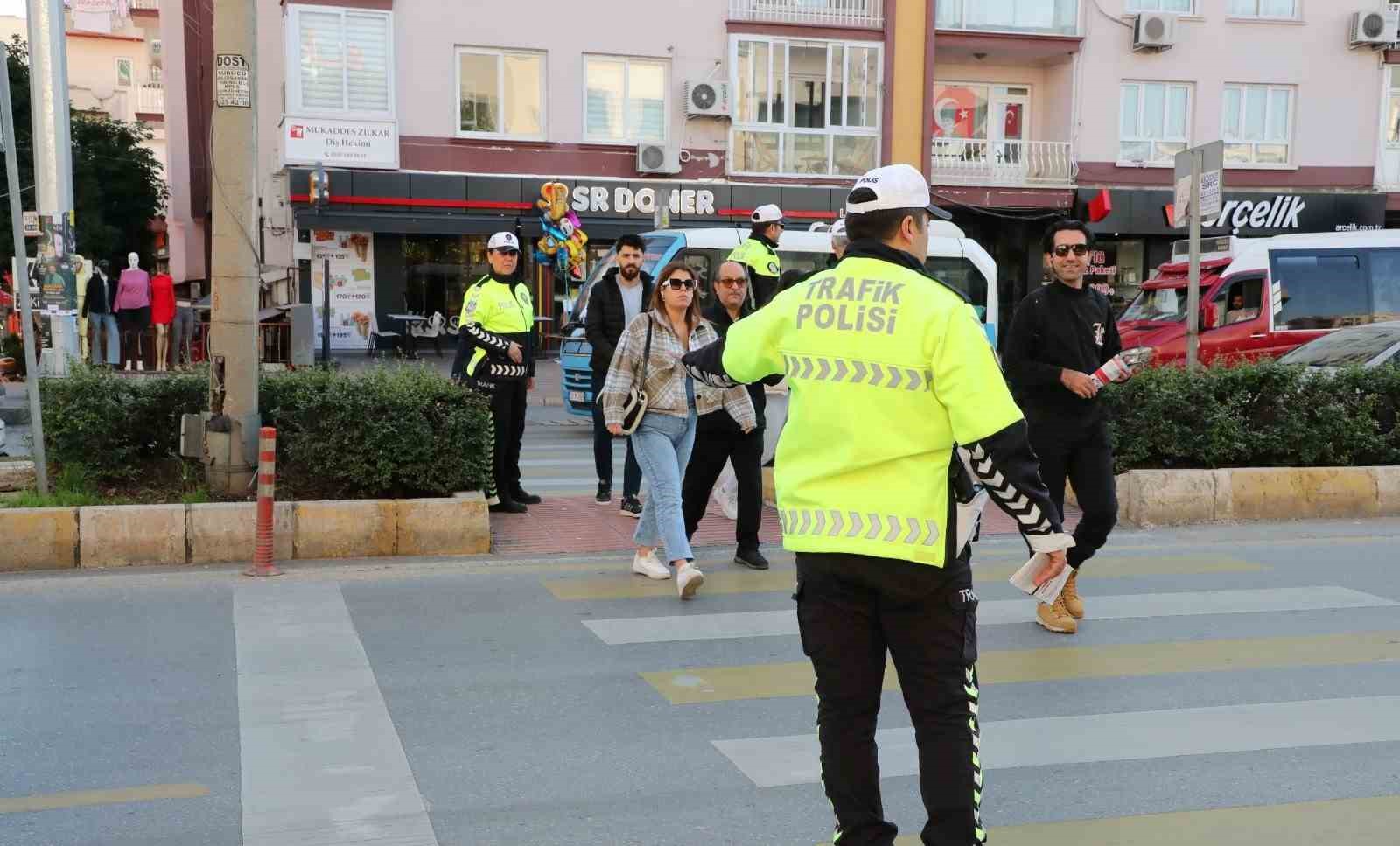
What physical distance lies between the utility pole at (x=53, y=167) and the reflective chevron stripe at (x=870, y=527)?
15339 mm

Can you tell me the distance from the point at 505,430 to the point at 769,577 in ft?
8.23

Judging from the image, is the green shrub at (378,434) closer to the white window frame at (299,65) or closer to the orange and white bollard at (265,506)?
the orange and white bollard at (265,506)

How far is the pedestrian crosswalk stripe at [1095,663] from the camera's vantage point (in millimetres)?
5402

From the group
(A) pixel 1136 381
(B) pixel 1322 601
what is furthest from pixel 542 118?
(B) pixel 1322 601

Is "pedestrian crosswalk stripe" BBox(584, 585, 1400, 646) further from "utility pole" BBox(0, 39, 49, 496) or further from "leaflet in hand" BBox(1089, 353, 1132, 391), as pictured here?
"utility pole" BBox(0, 39, 49, 496)

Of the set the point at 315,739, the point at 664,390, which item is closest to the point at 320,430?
the point at 664,390

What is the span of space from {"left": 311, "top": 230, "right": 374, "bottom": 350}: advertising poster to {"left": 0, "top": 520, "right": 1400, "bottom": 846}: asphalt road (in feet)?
64.1

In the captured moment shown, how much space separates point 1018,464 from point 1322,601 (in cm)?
480

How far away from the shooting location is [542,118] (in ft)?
87.0

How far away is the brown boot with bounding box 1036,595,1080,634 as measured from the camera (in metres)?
6.29

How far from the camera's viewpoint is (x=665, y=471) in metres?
6.99

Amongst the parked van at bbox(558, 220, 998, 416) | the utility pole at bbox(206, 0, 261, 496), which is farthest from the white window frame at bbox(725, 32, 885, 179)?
the utility pole at bbox(206, 0, 261, 496)

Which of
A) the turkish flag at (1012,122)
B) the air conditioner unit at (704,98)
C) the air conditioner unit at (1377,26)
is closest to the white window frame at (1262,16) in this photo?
the air conditioner unit at (1377,26)

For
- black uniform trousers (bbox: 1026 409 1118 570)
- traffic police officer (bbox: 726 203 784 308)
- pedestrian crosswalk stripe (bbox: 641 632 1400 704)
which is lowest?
pedestrian crosswalk stripe (bbox: 641 632 1400 704)
